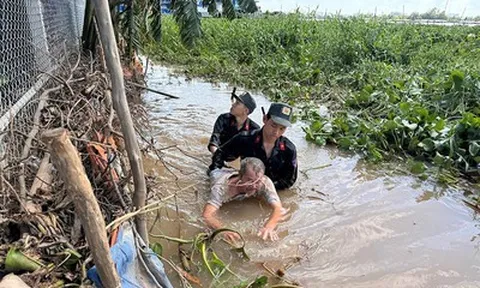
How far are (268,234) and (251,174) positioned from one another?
0.56m

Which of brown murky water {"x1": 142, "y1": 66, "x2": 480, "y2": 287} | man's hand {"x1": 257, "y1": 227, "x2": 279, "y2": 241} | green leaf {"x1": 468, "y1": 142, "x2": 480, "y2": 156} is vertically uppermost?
green leaf {"x1": 468, "y1": 142, "x2": 480, "y2": 156}

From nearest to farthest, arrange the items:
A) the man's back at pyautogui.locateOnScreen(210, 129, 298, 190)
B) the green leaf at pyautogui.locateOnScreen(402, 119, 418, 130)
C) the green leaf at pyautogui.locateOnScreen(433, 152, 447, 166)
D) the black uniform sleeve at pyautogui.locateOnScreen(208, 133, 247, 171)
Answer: the man's back at pyautogui.locateOnScreen(210, 129, 298, 190)
the black uniform sleeve at pyautogui.locateOnScreen(208, 133, 247, 171)
the green leaf at pyautogui.locateOnScreen(433, 152, 447, 166)
the green leaf at pyautogui.locateOnScreen(402, 119, 418, 130)

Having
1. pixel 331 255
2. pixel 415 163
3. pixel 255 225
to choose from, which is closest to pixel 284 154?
pixel 255 225

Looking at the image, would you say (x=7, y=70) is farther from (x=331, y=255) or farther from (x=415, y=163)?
(x=415, y=163)

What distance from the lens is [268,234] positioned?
3.68 m

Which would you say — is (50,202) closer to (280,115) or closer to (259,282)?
(259,282)

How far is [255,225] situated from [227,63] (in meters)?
8.92

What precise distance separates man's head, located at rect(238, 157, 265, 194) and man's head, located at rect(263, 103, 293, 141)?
0.38 m

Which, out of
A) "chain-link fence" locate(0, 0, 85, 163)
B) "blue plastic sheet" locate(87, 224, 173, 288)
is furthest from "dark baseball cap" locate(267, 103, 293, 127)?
"blue plastic sheet" locate(87, 224, 173, 288)

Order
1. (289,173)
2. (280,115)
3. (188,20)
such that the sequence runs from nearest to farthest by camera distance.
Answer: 1. (280,115)
2. (289,173)
3. (188,20)

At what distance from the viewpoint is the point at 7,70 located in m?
3.16

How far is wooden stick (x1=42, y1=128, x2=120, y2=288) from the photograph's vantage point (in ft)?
4.94

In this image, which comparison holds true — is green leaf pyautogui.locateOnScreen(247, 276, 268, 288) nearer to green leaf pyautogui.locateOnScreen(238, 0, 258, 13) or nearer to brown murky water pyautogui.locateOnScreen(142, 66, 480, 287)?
brown murky water pyautogui.locateOnScreen(142, 66, 480, 287)

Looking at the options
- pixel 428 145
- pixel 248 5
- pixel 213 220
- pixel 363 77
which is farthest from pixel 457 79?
pixel 213 220
